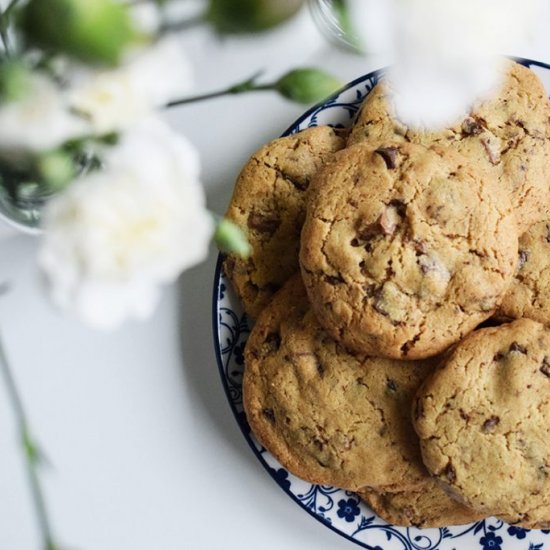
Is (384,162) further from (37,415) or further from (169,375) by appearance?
(37,415)

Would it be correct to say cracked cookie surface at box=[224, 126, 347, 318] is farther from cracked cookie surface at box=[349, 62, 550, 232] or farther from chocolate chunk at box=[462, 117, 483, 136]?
chocolate chunk at box=[462, 117, 483, 136]

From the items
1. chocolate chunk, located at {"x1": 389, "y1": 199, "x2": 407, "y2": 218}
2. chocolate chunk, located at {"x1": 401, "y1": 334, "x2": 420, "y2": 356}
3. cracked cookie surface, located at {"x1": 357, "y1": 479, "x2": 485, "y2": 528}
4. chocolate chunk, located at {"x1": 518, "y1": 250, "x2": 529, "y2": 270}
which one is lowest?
cracked cookie surface, located at {"x1": 357, "y1": 479, "x2": 485, "y2": 528}

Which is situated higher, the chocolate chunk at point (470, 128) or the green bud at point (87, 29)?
the green bud at point (87, 29)

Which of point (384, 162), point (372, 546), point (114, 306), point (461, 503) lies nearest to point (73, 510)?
point (372, 546)

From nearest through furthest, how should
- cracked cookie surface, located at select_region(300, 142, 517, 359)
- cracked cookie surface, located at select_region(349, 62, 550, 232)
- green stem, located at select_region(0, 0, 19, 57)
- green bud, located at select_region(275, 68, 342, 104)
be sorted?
green bud, located at select_region(275, 68, 342, 104)
green stem, located at select_region(0, 0, 19, 57)
cracked cookie surface, located at select_region(300, 142, 517, 359)
cracked cookie surface, located at select_region(349, 62, 550, 232)

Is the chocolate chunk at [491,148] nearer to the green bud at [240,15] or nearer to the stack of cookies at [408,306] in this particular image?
the stack of cookies at [408,306]

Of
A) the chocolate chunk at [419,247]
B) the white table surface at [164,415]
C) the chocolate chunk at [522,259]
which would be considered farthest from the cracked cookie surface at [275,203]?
the chocolate chunk at [522,259]

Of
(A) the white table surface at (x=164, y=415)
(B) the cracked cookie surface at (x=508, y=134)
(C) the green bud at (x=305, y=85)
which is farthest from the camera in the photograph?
(A) the white table surface at (x=164, y=415)

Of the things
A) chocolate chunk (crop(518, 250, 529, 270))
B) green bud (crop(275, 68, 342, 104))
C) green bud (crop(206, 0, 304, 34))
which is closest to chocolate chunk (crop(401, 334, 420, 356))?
chocolate chunk (crop(518, 250, 529, 270))

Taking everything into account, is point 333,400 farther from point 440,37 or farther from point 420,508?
point 440,37
